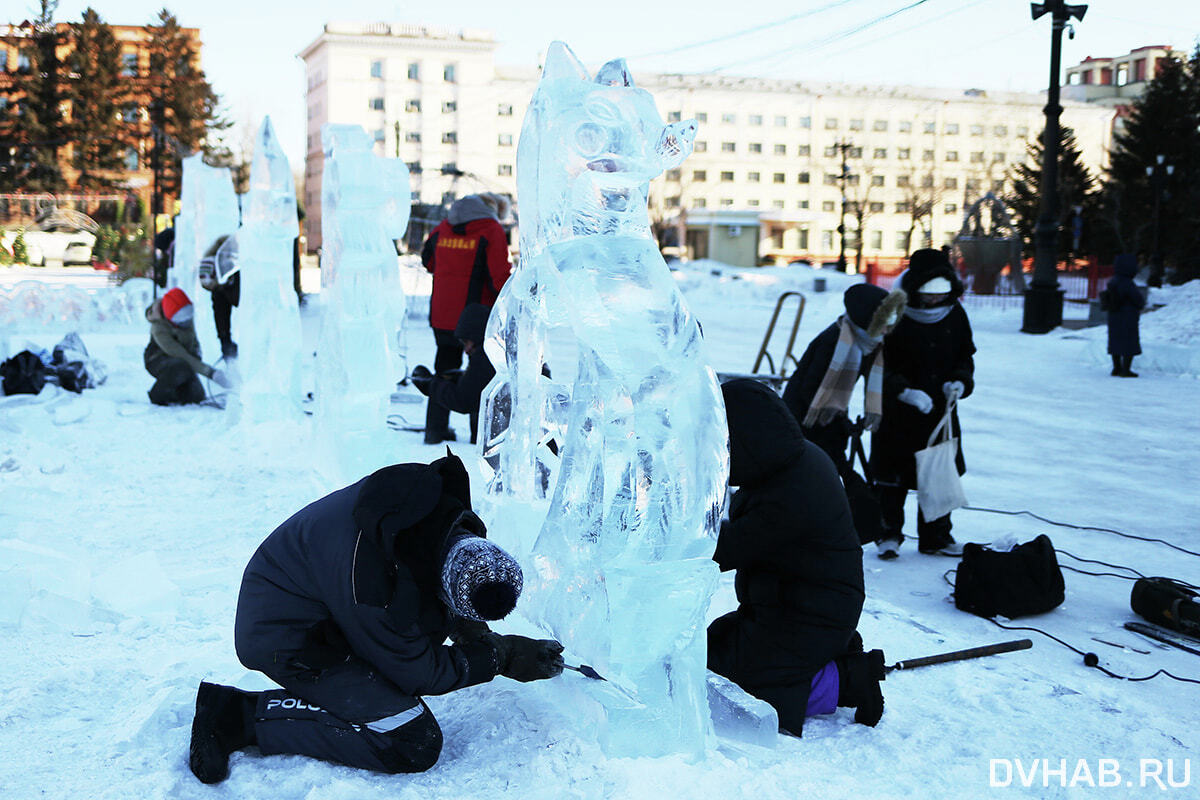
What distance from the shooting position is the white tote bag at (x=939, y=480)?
525 cm

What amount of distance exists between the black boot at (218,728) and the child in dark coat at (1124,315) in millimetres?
11639

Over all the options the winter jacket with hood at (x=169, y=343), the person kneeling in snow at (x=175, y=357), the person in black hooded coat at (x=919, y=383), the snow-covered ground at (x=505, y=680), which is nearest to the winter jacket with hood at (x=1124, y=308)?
the snow-covered ground at (x=505, y=680)

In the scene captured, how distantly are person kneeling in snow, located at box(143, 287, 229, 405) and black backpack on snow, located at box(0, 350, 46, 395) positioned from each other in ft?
3.28

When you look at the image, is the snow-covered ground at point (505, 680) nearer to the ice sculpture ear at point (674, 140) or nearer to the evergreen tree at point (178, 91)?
the ice sculpture ear at point (674, 140)

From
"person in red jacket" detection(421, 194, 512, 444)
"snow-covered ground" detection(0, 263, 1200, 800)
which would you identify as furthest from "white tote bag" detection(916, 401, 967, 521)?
"person in red jacket" detection(421, 194, 512, 444)

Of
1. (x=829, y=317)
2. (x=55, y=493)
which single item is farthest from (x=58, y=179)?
(x=55, y=493)

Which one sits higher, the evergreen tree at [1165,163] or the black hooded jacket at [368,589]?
the evergreen tree at [1165,163]

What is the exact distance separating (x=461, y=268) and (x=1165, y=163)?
28775mm

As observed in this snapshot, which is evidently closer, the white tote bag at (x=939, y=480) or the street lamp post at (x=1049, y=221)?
the white tote bag at (x=939, y=480)

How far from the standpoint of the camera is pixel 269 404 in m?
8.12

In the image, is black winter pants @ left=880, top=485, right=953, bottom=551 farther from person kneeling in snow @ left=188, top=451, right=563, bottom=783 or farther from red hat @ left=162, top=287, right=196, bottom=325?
red hat @ left=162, top=287, right=196, bottom=325

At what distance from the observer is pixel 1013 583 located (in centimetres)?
448

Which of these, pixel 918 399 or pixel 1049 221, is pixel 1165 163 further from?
pixel 918 399

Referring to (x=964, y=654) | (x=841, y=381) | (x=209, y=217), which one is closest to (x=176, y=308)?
(x=209, y=217)
